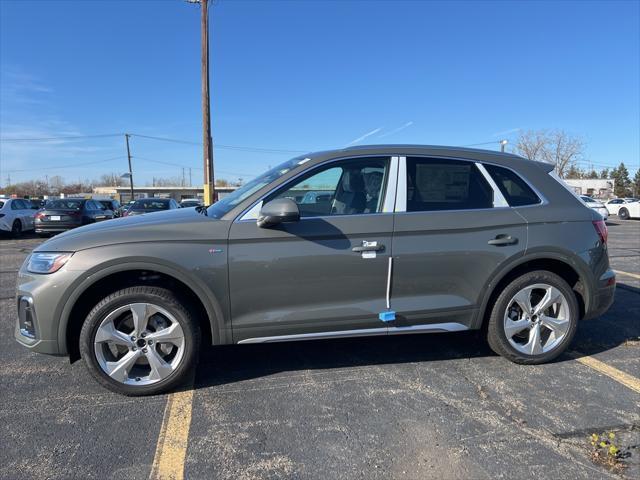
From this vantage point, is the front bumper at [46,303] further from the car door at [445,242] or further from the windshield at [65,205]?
the windshield at [65,205]

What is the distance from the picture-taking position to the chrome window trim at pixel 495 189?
3.66 meters

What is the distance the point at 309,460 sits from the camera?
2490 mm

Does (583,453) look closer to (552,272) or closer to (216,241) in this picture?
(552,272)

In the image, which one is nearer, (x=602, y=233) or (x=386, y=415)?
(x=386, y=415)

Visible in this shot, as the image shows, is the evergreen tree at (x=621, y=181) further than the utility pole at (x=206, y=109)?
Yes

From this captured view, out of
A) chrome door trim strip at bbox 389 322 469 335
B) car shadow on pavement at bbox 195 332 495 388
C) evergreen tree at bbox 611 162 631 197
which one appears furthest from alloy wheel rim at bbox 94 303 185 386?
evergreen tree at bbox 611 162 631 197

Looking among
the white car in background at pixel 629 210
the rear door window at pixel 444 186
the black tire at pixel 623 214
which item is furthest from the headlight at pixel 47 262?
the black tire at pixel 623 214

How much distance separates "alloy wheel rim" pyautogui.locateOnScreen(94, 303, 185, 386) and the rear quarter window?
284 centimetres

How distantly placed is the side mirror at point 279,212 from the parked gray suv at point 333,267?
0.04ft

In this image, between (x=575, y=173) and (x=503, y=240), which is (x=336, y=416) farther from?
(x=575, y=173)

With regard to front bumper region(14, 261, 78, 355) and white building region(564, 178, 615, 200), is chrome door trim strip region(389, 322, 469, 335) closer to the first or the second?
front bumper region(14, 261, 78, 355)

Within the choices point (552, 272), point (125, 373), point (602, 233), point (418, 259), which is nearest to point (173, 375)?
point (125, 373)

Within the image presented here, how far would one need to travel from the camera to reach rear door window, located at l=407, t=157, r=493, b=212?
11.6ft

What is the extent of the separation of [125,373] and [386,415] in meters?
1.88
